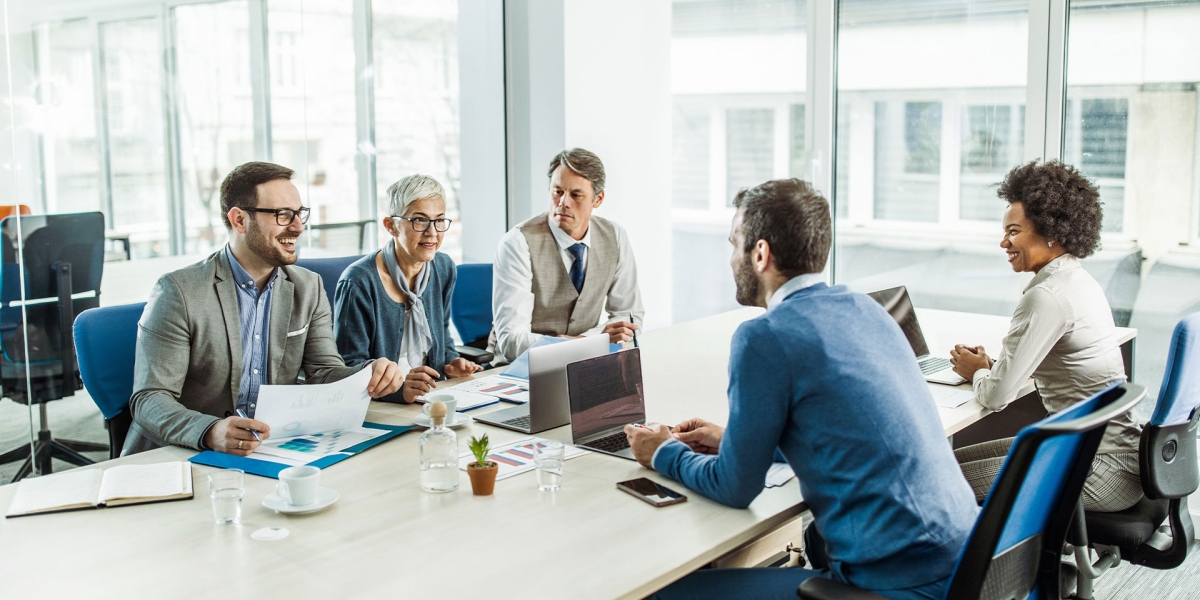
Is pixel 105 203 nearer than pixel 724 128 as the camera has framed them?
Yes

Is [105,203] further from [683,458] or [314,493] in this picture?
[683,458]

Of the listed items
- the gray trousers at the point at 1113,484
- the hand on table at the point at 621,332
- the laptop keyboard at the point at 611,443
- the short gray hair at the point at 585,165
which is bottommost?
the gray trousers at the point at 1113,484

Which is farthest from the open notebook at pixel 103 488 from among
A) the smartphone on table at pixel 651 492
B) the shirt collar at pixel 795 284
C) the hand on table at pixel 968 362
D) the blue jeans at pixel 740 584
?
the hand on table at pixel 968 362

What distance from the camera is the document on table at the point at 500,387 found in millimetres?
2771

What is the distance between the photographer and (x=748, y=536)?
1814 mm

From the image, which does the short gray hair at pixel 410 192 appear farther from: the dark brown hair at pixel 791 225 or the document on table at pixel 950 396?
the document on table at pixel 950 396

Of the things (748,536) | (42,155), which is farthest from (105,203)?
(748,536)

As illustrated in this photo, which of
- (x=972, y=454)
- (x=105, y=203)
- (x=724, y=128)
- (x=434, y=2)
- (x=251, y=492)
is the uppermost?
(x=434, y=2)

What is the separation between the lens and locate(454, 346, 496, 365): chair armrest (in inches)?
135

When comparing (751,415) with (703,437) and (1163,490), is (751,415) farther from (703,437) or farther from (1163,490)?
(1163,490)

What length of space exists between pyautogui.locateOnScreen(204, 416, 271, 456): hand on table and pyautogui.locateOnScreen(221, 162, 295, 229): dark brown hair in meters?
0.66

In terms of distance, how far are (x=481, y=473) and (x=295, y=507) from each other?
357 millimetres

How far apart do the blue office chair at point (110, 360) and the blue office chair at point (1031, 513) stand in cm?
188

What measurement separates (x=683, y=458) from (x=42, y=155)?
8.57 feet
